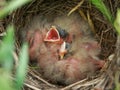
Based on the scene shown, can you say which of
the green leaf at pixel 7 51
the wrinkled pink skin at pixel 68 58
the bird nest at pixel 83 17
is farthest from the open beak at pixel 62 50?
the green leaf at pixel 7 51

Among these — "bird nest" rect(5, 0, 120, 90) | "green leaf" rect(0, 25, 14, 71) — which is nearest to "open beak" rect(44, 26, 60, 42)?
"bird nest" rect(5, 0, 120, 90)

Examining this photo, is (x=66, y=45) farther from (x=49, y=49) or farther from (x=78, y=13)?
(x=78, y=13)

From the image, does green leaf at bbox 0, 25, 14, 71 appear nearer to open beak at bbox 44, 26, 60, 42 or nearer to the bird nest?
the bird nest

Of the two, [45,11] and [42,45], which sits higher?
[45,11]

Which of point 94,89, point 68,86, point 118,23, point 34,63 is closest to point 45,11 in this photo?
point 34,63

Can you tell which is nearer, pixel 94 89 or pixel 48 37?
pixel 94 89

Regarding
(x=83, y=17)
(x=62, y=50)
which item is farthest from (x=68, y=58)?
(x=83, y=17)

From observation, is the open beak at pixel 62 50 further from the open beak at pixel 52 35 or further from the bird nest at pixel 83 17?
the bird nest at pixel 83 17
